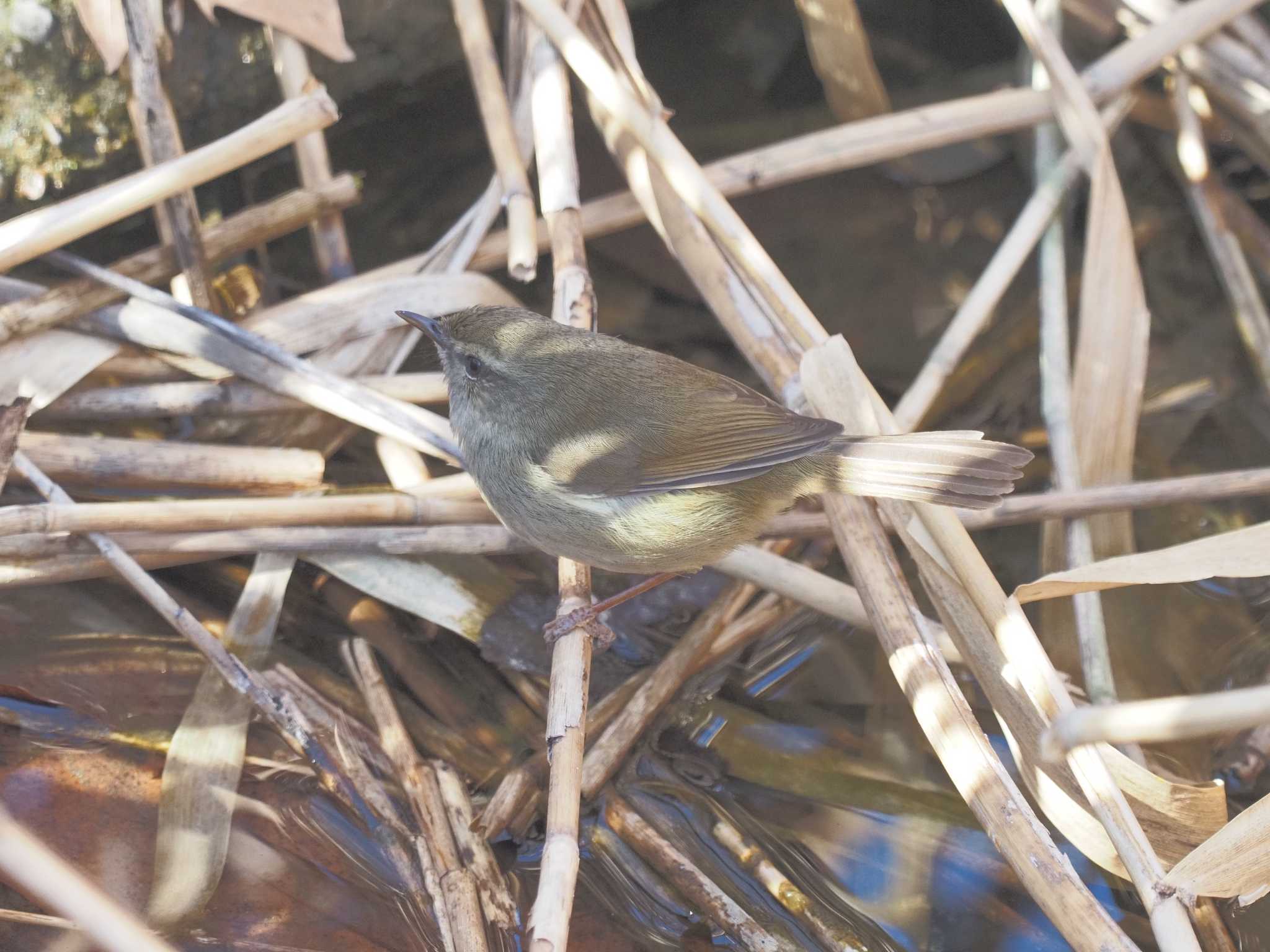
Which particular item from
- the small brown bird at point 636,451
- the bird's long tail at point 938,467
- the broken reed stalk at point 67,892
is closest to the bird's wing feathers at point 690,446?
the small brown bird at point 636,451

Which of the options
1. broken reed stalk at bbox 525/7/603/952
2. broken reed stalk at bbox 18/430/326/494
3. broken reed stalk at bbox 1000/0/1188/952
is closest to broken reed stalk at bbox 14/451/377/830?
broken reed stalk at bbox 18/430/326/494

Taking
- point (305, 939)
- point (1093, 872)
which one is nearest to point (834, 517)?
point (1093, 872)

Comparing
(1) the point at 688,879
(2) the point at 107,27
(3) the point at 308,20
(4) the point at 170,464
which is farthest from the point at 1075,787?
(2) the point at 107,27

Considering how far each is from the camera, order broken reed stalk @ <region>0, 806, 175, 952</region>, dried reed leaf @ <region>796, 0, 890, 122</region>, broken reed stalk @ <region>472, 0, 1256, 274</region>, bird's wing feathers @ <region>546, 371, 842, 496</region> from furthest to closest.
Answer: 1. dried reed leaf @ <region>796, 0, 890, 122</region>
2. broken reed stalk @ <region>472, 0, 1256, 274</region>
3. bird's wing feathers @ <region>546, 371, 842, 496</region>
4. broken reed stalk @ <region>0, 806, 175, 952</region>

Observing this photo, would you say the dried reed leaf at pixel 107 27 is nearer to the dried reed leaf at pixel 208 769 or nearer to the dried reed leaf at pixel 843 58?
the dried reed leaf at pixel 208 769

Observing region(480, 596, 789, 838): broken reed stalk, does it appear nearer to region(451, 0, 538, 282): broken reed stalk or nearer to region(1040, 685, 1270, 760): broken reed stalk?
region(451, 0, 538, 282): broken reed stalk

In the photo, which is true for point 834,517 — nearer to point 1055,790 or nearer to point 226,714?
point 1055,790
